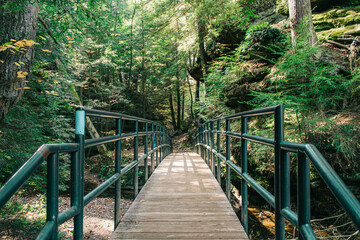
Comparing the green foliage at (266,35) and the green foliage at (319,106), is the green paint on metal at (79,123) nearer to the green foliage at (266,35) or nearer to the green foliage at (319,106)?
the green foliage at (319,106)

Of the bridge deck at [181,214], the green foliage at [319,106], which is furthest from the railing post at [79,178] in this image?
the green foliage at [319,106]

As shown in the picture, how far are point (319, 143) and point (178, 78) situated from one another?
17299 millimetres

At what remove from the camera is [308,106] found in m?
4.69

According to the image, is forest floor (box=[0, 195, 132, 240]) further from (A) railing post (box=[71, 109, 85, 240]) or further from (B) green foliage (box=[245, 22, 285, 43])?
(B) green foliage (box=[245, 22, 285, 43])

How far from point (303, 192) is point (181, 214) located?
1.76 metres

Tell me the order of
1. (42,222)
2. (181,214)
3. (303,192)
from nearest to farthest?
(303,192) < (181,214) < (42,222)

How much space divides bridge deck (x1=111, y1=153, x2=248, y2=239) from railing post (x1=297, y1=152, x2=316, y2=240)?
1151mm

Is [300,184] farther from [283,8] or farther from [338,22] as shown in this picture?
[283,8]

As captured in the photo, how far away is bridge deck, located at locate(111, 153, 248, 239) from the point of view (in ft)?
6.81

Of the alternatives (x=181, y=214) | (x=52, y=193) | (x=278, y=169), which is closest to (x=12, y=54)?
(x=52, y=193)

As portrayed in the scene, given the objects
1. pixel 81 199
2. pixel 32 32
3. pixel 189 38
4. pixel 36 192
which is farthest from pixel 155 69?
pixel 81 199

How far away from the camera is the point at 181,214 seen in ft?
8.26

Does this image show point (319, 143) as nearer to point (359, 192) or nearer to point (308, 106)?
point (308, 106)

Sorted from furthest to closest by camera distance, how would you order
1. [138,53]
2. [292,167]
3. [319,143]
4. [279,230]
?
1. [138,53]
2. [292,167]
3. [319,143]
4. [279,230]
